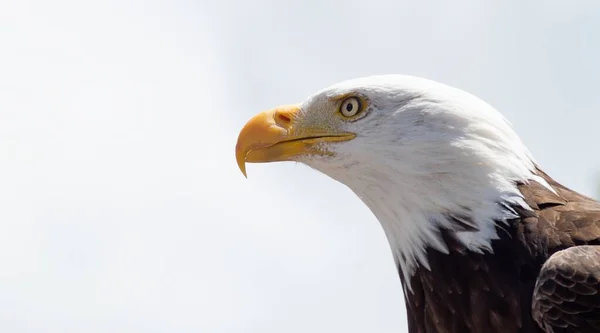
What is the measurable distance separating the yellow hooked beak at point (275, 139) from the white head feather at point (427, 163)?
183 mm

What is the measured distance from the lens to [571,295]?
661 cm

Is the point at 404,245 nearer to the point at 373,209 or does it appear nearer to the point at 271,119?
the point at 373,209

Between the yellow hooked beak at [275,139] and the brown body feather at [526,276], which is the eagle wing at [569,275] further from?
the yellow hooked beak at [275,139]

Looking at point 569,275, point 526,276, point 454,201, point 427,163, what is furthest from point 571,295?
point 427,163

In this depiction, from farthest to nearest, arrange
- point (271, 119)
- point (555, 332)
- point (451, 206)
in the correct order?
point (271, 119), point (451, 206), point (555, 332)

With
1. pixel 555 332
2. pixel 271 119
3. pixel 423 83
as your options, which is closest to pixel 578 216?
pixel 555 332

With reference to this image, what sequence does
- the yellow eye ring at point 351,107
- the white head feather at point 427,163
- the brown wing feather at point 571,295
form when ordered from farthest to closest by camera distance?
the yellow eye ring at point 351,107 → the white head feather at point 427,163 → the brown wing feather at point 571,295

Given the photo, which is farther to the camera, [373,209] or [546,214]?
[373,209]

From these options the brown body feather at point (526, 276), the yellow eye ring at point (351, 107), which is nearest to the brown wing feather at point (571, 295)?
the brown body feather at point (526, 276)

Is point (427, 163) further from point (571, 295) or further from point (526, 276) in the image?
point (571, 295)

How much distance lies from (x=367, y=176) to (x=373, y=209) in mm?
218

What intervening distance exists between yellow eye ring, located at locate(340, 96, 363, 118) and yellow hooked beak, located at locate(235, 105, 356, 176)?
146 mm

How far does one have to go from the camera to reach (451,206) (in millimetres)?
7121

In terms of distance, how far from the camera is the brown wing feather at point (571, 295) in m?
6.56
